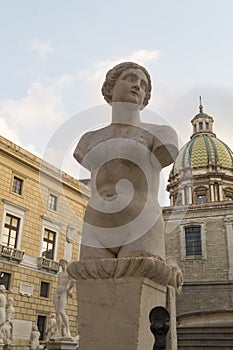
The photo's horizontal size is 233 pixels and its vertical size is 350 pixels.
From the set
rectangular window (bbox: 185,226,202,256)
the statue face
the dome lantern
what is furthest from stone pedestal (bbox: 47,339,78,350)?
the dome lantern

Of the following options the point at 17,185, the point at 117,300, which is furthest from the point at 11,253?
the point at 117,300

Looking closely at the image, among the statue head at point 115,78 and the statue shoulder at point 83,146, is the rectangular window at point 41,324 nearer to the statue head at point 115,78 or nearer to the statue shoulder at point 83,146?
the statue shoulder at point 83,146

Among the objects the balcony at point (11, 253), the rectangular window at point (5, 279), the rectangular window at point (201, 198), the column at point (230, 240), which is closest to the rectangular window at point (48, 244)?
the balcony at point (11, 253)

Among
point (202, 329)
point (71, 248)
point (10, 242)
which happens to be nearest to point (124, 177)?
point (202, 329)

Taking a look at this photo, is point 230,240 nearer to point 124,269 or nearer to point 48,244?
point 48,244

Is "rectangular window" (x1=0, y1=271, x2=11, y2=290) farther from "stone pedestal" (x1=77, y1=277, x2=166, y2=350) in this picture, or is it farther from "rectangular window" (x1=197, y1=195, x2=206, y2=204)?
"rectangular window" (x1=197, y1=195, x2=206, y2=204)

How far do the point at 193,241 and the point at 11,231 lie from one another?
54.0 ft

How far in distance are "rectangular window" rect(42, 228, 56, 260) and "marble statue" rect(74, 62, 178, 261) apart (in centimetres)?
2232

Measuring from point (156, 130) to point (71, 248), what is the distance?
24.7 m

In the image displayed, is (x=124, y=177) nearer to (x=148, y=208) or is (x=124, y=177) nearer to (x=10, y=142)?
(x=148, y=208)

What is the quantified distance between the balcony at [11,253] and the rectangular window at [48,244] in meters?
2.87

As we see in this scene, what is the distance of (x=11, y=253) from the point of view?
71.8 feet

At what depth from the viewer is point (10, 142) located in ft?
77.3

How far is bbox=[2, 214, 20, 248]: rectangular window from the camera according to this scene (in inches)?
882
